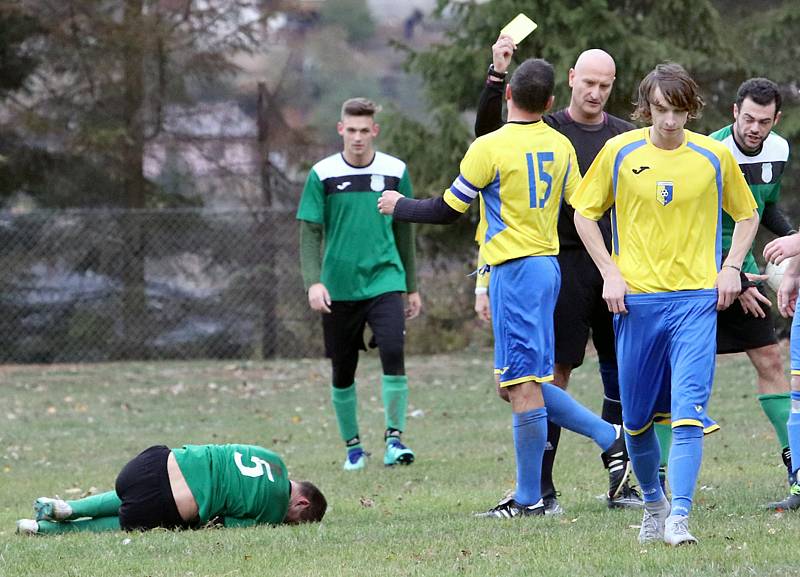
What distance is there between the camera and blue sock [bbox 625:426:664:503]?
546 centimetres

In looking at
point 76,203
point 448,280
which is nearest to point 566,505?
point 448,280

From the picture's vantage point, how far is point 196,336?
19938 millimetres

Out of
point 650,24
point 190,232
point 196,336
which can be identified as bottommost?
point 196,336

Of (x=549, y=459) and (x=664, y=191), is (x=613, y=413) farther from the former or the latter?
(x=664, y=191)

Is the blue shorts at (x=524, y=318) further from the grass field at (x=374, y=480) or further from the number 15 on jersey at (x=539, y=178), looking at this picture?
the grass field at (x=374, y=480)

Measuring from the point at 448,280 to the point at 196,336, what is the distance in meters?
3.91

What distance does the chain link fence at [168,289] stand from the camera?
19531mm

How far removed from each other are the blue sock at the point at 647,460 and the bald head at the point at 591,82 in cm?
193

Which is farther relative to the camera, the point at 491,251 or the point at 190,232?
the point at 190,232

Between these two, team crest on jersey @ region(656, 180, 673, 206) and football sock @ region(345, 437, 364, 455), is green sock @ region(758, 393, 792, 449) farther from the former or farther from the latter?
football sock @ region(345, 437, 364, 455)

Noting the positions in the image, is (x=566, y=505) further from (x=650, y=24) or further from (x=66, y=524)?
(x=650, y=24)

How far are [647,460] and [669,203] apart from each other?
1.07 metres

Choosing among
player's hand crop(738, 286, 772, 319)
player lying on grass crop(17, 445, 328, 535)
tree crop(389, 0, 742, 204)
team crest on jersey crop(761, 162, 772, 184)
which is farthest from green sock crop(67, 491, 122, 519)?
tree crop(389, 0, 742, 204)

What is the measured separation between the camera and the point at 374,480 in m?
8.48
